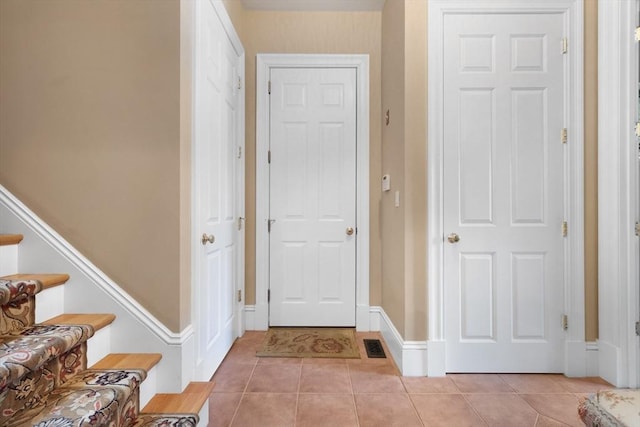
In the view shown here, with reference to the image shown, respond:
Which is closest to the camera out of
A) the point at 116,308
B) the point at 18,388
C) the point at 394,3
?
the point at 18,388

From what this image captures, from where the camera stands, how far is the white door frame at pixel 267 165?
2.93 m

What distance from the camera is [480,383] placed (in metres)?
2.02

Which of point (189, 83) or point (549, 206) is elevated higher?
point (189, 83)

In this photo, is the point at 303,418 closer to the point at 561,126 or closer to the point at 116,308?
the point at 116,308

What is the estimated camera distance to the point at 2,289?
1.23 metres

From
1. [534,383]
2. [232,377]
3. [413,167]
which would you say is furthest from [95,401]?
[534,383]

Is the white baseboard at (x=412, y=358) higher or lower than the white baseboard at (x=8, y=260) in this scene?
lower

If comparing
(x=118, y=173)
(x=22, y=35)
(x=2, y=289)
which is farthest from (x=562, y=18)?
(x=2, y=289)

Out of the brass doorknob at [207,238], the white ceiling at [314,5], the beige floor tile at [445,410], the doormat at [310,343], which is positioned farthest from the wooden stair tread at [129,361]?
the white ceiling at [314,5]

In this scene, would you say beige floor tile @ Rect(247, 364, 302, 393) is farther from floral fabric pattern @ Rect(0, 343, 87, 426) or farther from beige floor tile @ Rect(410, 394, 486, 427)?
floral fabric pattern @ Rect(0, 343, 87, 426)

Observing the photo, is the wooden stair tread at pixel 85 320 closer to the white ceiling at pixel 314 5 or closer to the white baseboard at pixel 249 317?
the white baseboard at pixel 249 317

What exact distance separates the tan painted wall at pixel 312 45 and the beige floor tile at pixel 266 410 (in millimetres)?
1157

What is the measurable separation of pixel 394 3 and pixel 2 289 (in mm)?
2797

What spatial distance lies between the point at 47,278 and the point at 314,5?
109 inches
